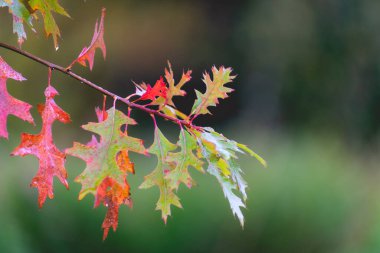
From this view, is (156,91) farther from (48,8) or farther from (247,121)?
(247,121)

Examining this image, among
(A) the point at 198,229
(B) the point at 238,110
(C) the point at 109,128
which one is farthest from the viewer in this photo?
(B) the point at 238,110

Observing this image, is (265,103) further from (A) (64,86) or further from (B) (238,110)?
(A) (64,86)

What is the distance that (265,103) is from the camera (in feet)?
19.5

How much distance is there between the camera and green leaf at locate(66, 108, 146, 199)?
0.94 m

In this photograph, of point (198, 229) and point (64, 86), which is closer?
point (198, 229)

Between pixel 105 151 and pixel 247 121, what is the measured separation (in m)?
5.03

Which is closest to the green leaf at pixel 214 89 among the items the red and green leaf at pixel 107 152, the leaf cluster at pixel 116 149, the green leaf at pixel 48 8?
the leaf cluster at pixel 116 149

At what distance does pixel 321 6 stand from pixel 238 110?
1238 mm

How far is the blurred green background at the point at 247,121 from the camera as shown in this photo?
3.04 m

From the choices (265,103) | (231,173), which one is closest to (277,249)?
(231,173)

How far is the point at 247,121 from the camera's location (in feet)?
19.5

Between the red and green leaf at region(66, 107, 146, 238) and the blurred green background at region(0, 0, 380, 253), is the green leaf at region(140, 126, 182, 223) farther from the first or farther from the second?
the blurred green background at region(0, 0, 380, 253)

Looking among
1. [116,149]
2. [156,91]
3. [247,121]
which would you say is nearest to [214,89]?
[156,91]

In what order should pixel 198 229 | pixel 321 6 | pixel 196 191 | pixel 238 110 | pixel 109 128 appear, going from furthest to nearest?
pixel 238 110 < pixel 321 6 < pixel 196 191 < pixel 198 229 < pixel 109 128
